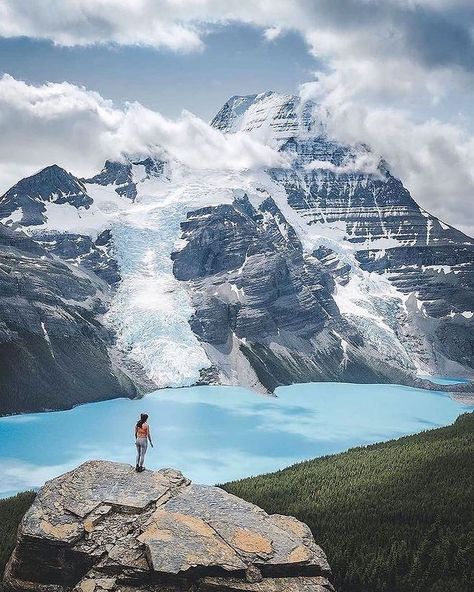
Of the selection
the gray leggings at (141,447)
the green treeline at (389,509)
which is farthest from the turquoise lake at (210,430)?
the gray leggings at (141,447)

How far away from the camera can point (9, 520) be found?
5325cm

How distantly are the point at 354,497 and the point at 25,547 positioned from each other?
1508 inches

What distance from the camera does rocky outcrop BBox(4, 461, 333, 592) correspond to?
85.1 ft

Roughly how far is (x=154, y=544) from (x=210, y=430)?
108892 millimetres

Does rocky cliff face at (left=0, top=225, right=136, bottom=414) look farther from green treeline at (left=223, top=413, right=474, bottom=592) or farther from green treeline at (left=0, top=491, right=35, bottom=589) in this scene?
green treeline at (left=223, top=413, right=474, bottom=592)

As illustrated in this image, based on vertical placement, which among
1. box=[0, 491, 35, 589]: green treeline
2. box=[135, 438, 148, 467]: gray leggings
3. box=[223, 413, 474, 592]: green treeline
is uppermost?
box=[135, 438, 148, 467]: gray leggings

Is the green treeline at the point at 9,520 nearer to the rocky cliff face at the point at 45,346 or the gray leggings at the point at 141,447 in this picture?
the gray leggings at the point at 141,447

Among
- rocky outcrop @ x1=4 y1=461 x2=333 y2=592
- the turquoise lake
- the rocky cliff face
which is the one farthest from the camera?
the rocky cliff face

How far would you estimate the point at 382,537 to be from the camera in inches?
1891

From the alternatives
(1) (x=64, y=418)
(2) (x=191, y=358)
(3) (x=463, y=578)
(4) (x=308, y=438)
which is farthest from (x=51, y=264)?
(3) (x=463, y=578)

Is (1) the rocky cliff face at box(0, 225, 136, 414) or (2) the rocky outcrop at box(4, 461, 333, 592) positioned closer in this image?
(2) the rocky outcrop at box(4, 461, 333, 592)

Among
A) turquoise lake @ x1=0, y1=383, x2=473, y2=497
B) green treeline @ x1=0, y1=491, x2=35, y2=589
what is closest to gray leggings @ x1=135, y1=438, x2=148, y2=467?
green treeline @ x1=0, y1=491, x2=35, y2=589

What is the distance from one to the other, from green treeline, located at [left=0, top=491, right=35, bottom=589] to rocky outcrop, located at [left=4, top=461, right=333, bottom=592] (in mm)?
12040

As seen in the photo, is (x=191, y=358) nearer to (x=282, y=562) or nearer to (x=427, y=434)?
(x=427, y=434)
